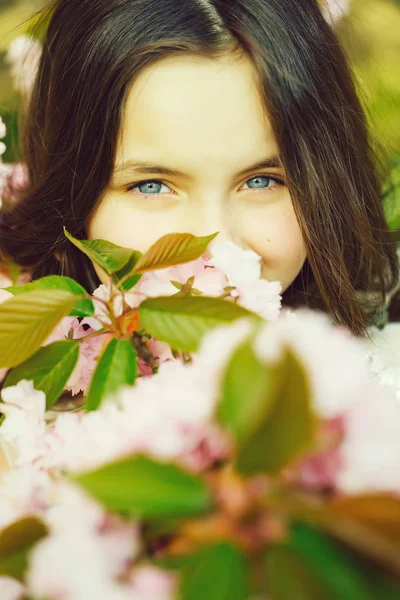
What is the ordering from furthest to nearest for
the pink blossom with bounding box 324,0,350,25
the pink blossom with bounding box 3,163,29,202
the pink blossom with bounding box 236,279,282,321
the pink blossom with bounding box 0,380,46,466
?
the pink blossom with bounding box 3,163,29,202 → the pink blossom with bounding box 324,0,350,25 → the pink blossom with bounding box 236,279,282,321 → the pink blossom with bounding box 0,380,46,466

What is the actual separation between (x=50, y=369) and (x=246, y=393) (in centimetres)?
30

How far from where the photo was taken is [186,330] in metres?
0.44

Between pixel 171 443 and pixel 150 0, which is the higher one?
pixel 150 0

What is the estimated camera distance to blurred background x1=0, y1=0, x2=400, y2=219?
1.40m

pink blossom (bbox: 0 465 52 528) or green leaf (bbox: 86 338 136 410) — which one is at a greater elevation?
green leaf (bbox: 86 338 136 410)

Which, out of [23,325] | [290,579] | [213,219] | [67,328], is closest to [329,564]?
[290,579]

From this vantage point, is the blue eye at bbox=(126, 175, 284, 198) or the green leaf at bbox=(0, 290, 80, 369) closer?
the green leaf at bbox=(0, 290, 80, 369)

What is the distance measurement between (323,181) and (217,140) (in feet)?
0.73

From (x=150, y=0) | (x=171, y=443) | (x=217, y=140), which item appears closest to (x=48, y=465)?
(x=171, y=443)

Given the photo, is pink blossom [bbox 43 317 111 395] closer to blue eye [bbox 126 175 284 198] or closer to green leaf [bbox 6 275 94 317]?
green leaf [bbox 6 275 94 317]

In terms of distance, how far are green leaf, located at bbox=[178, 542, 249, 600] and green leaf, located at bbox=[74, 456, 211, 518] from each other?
0.02 m

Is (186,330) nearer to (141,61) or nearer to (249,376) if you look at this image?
(249,376)

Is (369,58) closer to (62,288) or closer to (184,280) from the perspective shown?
(184,280)

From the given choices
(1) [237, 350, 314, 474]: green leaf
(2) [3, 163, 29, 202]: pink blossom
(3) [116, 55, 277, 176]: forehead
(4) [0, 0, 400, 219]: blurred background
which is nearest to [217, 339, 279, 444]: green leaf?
(1) [237, 350, 314, 474]: green leaf
